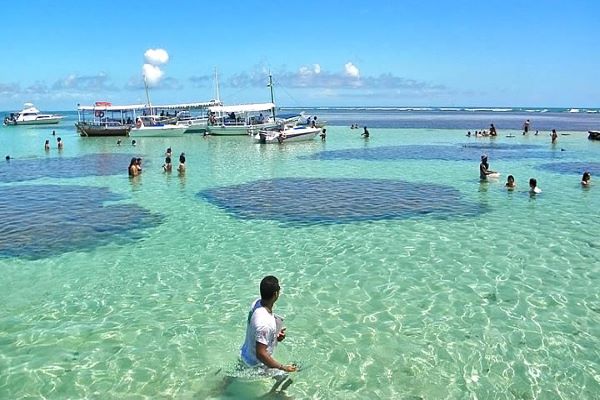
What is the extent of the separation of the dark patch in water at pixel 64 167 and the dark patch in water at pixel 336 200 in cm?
1178

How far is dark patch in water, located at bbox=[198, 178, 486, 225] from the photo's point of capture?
60.3 feet

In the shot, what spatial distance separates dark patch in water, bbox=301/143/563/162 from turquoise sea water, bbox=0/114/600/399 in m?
14.9

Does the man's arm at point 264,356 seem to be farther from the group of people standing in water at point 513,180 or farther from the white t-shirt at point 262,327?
the group of people standing in water at point 513,180

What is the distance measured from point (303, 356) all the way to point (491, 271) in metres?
5.96

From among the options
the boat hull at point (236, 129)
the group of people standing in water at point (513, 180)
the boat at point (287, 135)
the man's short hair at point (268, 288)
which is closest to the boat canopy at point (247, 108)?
the boat hull at point (236, 129)

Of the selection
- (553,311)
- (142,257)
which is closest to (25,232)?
(142,257)

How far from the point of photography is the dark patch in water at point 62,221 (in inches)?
579

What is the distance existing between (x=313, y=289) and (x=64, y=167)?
29418 mm

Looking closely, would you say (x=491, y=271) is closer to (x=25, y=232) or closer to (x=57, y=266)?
(x=57, y=266)

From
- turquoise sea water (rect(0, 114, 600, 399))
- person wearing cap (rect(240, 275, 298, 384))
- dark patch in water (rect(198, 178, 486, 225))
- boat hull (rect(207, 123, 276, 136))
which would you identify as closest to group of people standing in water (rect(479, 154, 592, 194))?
turquoise sea water (rect(0, 114, 600, 399))

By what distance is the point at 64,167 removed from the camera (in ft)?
115

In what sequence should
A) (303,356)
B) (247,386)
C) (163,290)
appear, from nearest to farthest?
(247,386) < (303,356) < (163,290)

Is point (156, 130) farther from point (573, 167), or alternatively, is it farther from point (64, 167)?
point (573, 167)

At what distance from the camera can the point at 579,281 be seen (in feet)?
37.1
